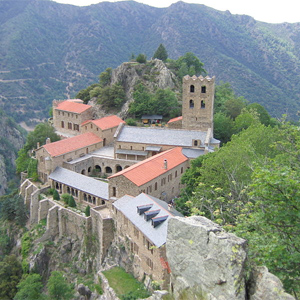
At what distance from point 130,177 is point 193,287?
26208mm

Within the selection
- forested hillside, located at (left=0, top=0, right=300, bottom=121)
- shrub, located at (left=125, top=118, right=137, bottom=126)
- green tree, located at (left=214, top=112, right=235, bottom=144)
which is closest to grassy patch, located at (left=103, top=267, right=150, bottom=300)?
green tree, located at (left=214, top=112, right=235, bottom=144)

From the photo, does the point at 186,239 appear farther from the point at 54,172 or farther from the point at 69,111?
the point at 69,111

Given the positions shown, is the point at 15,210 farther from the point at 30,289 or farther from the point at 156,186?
the point at 156,186

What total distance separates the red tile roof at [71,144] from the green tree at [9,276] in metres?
14.7

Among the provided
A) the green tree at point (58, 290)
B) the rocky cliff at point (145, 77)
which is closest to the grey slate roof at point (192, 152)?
the green tree at point (58, 290)

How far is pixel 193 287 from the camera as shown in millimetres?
12164

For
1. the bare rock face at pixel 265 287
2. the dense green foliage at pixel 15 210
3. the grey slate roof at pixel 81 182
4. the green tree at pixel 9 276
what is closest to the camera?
the bare rock face at pixel 265 287

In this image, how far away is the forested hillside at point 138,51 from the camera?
119m

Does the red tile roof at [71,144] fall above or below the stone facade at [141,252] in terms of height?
above

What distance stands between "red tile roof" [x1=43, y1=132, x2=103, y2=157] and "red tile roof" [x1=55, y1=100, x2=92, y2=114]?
1124 cm

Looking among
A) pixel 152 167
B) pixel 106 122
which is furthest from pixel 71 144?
pixel 152 167

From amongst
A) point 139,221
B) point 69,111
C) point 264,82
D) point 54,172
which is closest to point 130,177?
point 139,221

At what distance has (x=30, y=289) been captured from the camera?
3550 centimetres

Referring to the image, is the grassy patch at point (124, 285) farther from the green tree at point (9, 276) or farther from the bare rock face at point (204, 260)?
the bare rock face at point (204, 260)
